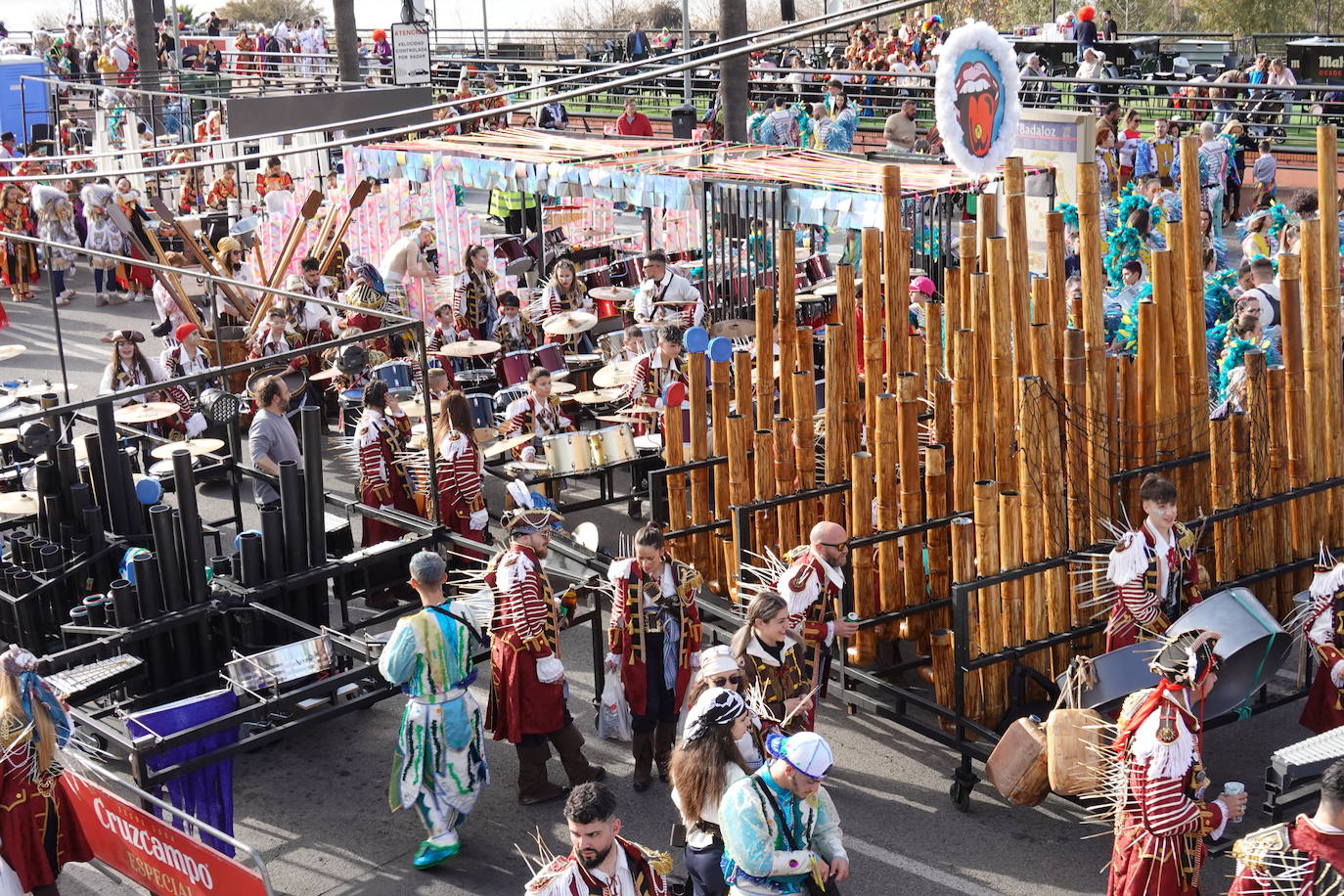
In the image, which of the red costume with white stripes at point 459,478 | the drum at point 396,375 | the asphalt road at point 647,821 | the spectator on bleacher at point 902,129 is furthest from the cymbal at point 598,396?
the spectator on bleacher at point 902,129

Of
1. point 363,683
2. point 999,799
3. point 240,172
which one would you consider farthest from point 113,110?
point 999,799

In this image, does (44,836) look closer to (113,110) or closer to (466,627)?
(466,627)

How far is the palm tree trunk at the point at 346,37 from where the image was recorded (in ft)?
81.1

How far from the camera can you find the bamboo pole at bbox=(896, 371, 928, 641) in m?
8.26

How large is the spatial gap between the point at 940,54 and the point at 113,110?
70.1ft

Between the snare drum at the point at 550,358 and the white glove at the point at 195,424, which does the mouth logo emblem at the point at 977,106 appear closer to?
the snare drum at the point at 550,358

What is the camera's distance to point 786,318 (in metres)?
9.08

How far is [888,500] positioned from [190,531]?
3.81 metres

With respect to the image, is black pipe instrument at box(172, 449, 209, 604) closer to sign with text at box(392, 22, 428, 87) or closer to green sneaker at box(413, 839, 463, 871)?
green sneaker at box(413, 839, 463, 871)

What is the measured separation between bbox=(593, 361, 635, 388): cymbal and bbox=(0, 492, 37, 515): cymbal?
430 centimetres

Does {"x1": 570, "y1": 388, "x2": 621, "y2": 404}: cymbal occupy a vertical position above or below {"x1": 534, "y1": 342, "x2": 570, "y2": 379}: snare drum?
below

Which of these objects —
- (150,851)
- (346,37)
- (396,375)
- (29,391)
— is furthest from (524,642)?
(346,37)

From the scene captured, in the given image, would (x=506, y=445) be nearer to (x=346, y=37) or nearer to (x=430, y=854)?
(x=430, y=854)

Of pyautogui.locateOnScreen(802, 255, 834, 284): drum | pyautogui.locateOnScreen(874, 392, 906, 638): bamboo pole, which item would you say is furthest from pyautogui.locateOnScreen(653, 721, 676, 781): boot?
pyautogui.locateOnScreen(802, 255, 834, 284): drum
